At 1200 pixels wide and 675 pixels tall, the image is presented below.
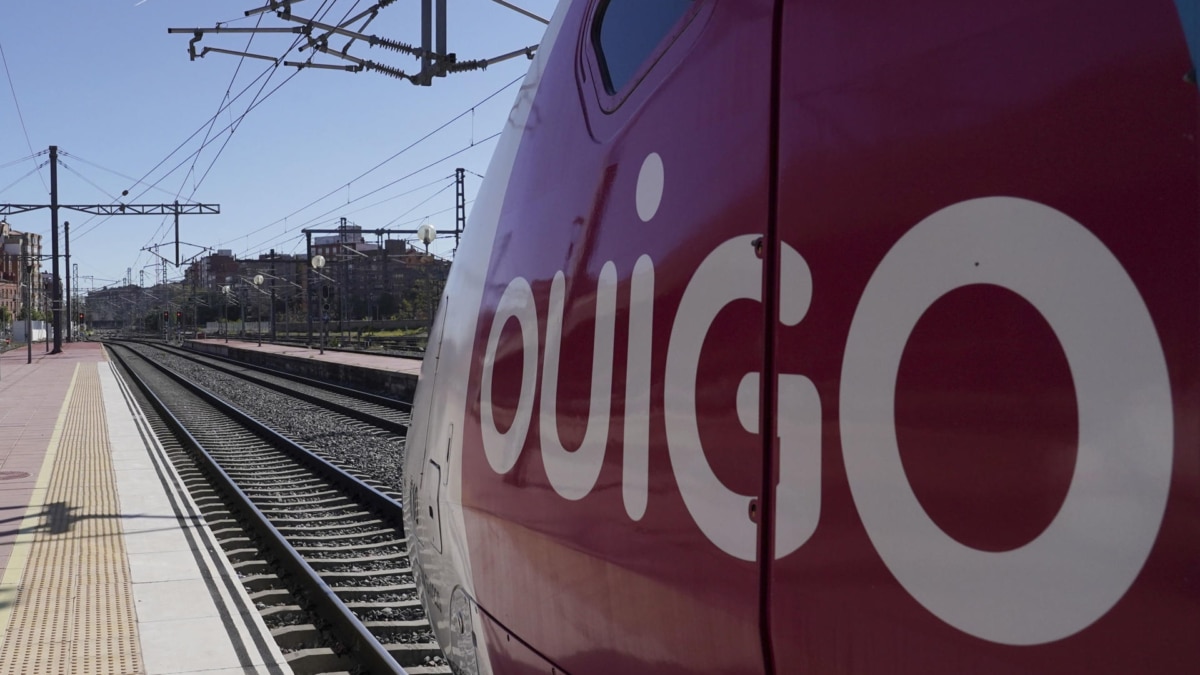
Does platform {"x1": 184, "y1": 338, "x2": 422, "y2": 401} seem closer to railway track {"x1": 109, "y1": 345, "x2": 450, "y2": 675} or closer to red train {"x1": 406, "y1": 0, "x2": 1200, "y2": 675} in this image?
railway track {"x1": 109, "y1": 345, "x2": 450, "y2": 675}

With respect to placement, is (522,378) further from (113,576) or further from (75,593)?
(113,576)

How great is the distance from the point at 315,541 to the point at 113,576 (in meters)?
2.01

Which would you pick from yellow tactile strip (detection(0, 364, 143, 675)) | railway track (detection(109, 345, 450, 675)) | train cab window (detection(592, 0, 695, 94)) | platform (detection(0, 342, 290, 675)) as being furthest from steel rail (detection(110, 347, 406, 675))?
train cab window (detection(592, 0, 695, 94))

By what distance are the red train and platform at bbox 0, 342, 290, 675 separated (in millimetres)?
3621

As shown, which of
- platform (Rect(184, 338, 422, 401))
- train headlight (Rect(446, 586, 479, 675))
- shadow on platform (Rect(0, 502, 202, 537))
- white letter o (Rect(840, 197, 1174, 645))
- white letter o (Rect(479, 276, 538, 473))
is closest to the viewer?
white letter o (Rect(840, 197, 1174, 645))

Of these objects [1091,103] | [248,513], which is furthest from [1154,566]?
[248,513]

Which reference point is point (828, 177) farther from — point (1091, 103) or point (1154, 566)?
point (1154, 566)

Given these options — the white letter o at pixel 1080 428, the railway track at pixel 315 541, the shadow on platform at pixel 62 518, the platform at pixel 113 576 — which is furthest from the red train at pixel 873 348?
the shadow on platform at pixel 62 518

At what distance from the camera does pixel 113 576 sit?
6.98 meters

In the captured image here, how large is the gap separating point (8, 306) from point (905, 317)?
500ft

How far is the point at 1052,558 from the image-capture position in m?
1.15

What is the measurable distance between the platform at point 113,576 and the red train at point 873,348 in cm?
362

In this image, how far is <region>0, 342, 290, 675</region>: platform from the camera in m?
5.32

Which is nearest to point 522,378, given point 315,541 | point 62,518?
point 315,541
